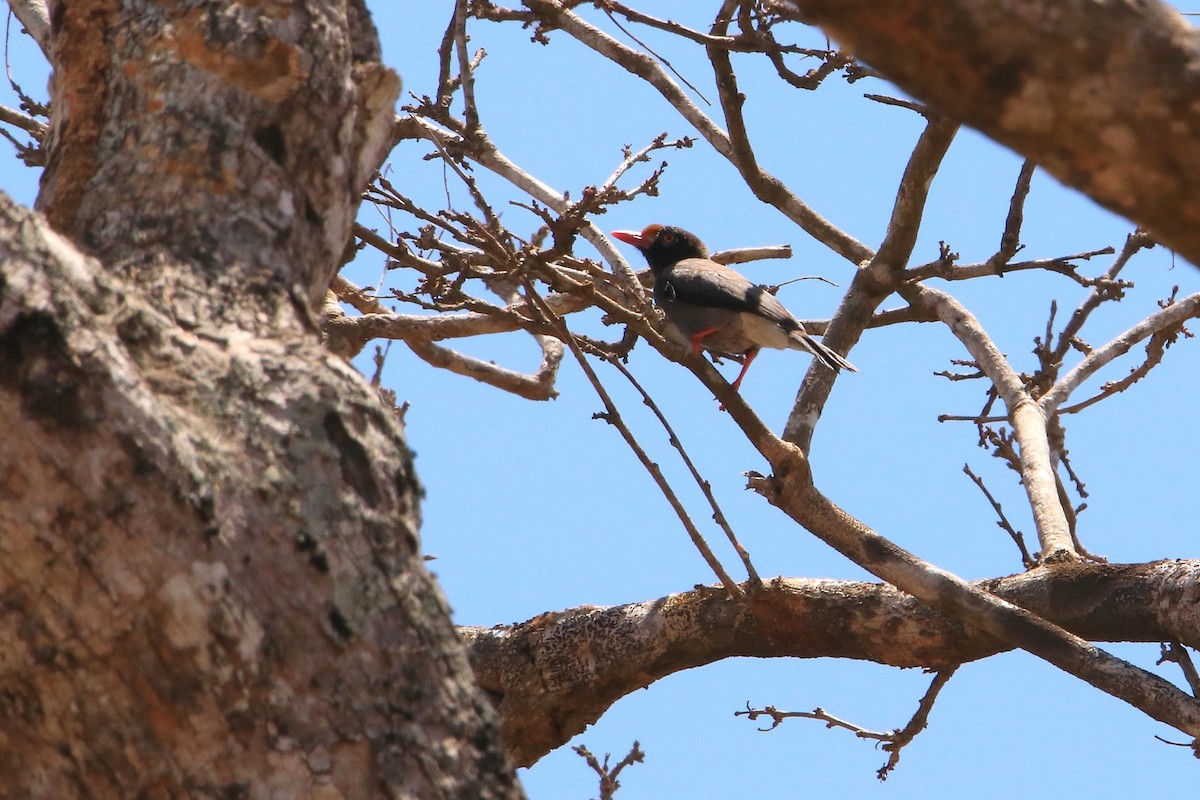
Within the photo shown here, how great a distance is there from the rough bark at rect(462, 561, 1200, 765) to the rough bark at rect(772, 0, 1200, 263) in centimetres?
277

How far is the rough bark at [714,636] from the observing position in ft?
12.3

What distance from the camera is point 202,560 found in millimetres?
1617

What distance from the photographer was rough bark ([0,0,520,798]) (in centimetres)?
160

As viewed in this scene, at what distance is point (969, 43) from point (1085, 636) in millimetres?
2993

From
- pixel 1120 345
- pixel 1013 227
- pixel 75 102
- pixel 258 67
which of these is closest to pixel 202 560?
pixel 258 67

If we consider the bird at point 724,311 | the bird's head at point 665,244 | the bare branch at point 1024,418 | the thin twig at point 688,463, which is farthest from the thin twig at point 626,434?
the bird's head at point 665,244

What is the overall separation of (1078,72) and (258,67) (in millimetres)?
1441

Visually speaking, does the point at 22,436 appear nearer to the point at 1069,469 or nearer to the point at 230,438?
the point at 230,438

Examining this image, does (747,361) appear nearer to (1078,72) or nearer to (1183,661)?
(1183,661)

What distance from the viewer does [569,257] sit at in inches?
158

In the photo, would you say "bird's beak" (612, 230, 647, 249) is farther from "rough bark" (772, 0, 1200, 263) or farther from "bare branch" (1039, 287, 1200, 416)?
"rough bark" (772, 0, 1200, 263)

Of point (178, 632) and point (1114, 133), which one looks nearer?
point (1114, 133)

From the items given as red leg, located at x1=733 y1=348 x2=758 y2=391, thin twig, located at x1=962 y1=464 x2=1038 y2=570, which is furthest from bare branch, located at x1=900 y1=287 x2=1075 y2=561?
red leg, located at x1=733 y1=348 x2=758 y2=391

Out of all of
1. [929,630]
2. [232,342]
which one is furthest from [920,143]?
Answer: [232,342]
